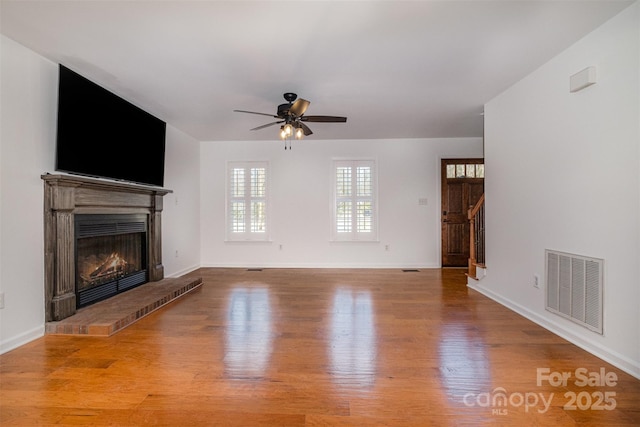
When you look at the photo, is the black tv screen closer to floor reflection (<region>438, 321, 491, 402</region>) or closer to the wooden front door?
floor reflection (<region>438, 321, 491, 402</region>)

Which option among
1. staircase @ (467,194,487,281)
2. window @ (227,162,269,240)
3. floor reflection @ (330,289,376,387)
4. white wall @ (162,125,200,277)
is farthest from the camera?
window @ (227,162,269,240)

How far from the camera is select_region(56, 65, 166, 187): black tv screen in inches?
115

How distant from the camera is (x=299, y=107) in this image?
3.21 meters

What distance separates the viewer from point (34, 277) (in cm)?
272

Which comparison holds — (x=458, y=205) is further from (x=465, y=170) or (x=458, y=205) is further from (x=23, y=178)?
(x=23, y=178)

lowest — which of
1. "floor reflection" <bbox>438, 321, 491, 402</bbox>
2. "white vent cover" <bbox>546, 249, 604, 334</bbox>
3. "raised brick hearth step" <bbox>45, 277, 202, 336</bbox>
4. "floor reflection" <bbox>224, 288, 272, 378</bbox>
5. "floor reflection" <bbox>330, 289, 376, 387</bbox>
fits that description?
"floor reflection" <bbox>224, 288, 272, 378</bbox>

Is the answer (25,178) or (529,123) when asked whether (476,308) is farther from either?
(25,178)

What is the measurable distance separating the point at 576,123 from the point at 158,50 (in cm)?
369

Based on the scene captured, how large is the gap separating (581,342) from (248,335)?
2858 millimetres

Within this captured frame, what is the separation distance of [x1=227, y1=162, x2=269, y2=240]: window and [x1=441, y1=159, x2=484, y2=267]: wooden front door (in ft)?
11.9

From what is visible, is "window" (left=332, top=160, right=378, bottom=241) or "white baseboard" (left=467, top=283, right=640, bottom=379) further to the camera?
"window" (left=332, top=160, right=378, bottom=241)

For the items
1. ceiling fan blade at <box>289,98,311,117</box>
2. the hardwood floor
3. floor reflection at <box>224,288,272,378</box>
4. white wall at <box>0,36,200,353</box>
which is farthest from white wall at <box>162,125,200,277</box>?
ceiling fan blade at <box>289,98,311,117</box>

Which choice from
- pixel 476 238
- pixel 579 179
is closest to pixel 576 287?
pixel 579 179

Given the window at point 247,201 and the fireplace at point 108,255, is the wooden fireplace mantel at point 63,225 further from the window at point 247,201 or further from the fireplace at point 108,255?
the window at point 247,201
